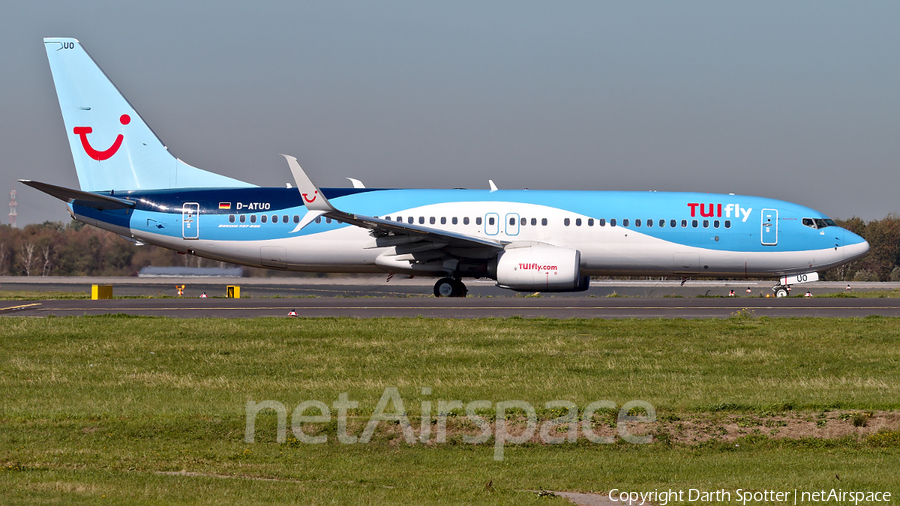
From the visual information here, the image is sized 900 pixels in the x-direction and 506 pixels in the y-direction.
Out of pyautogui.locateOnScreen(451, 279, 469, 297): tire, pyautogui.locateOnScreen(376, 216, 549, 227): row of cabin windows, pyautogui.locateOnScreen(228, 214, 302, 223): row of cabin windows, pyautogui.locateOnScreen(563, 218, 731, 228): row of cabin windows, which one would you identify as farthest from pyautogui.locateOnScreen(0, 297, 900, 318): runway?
pyautogui.locateOnScreen(228, 214, 302, 223): row of cabin windows

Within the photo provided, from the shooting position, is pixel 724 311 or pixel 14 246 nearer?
pixel 724 311

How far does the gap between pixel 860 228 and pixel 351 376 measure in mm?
78861

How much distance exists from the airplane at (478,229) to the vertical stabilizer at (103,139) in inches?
31.8

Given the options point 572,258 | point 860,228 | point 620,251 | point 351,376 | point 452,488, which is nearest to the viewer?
point 452,488

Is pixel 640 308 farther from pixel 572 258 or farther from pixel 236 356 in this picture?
pixel 236 356

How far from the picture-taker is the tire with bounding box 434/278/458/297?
105ft

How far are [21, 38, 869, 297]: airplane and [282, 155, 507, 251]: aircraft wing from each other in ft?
0.58

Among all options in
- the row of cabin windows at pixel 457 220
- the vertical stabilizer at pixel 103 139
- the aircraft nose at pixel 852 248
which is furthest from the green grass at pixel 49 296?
the aircraft nose at pixel 852 248

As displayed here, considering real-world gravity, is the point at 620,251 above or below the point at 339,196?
below

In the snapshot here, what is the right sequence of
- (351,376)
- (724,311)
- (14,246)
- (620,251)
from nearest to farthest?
(351,376) → (724,311) → (620,251) → (14,246)

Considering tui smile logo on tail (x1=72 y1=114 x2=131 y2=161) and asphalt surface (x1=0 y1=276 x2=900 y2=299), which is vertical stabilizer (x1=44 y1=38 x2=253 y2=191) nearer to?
tui smile logo on tail (x1=72 y1=114 x2=131 y2=161)

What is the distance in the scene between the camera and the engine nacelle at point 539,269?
29.4 metres

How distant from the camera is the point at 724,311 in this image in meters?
25.6

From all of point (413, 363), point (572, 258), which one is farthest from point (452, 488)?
point (572, 258)
